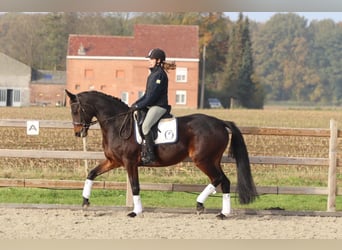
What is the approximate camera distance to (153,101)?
8547 mm

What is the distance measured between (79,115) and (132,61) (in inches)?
2087

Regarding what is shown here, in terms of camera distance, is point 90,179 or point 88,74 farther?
point 88,74

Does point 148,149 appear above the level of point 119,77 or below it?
below

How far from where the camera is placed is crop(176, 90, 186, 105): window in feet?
A: 207

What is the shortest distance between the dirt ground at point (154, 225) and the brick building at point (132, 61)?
5115 cm

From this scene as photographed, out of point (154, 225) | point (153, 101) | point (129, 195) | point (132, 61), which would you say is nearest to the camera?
point (154, 225)

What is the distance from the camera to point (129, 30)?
2751 inches

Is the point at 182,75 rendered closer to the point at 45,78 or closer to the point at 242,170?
the point at 45,78

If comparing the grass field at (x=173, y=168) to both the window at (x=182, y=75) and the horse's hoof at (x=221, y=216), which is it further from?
the window at (x=182, y=75)

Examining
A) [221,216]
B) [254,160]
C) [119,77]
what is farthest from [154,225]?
[119,77]

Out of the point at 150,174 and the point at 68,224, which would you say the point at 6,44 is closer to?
the point at 150,174

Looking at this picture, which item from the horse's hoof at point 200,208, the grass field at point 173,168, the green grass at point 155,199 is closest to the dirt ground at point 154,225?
the horse's hoof at point 200,208

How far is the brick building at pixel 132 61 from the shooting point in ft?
198

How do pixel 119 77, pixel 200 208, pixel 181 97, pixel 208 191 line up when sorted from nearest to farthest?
pixel 208 191 < pixel 200 208 < pixel 119 77 < pixel 181 97
